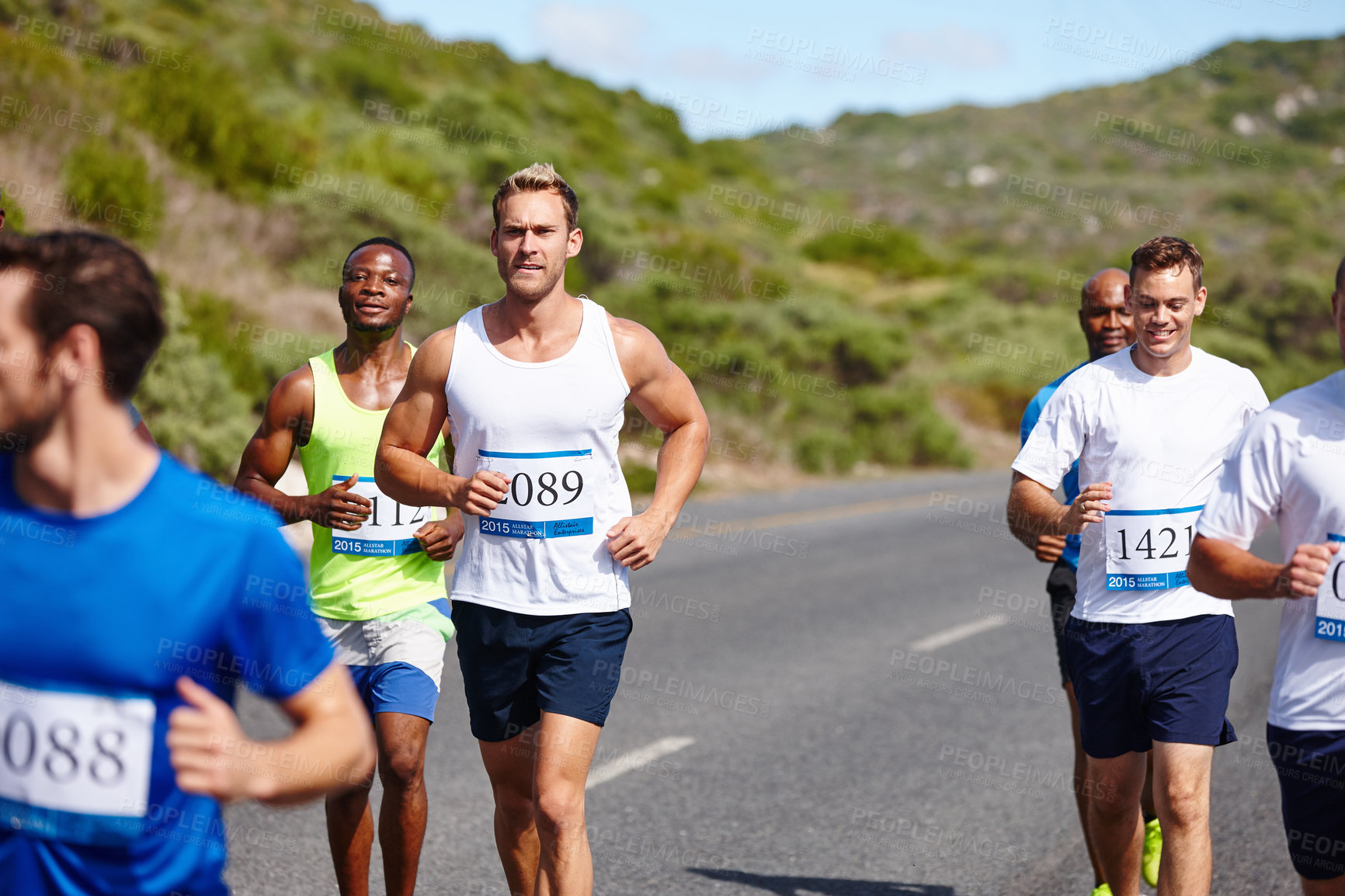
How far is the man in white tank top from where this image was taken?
3.89 metres

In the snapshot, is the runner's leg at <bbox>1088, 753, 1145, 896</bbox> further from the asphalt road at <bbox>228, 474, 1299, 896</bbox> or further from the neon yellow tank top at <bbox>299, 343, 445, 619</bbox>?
the neon yellow tank top at <bbox>299, 343, 445, 619</bbox>

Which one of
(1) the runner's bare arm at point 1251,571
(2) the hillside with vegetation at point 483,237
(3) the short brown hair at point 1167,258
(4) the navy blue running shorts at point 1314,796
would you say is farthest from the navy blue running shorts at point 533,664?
(2) the hillside with vegetation at point 483,237

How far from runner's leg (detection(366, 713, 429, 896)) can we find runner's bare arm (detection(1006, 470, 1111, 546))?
2004 millimetres

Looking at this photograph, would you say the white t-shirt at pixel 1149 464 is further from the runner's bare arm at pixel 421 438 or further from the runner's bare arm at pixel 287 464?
the runner's bare arm at pixel 287 464

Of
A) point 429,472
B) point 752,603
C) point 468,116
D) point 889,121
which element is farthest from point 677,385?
point 889,121

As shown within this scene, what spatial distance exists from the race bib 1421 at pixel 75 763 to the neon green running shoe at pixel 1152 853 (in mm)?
4015

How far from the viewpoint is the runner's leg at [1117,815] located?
4.20 m

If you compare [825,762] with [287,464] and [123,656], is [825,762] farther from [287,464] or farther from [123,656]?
[123,656]

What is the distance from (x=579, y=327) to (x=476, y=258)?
19377 millimetres

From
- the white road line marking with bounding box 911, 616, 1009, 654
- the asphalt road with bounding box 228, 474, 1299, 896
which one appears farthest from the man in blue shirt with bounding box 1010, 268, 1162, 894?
the white road line marking with bounding box 911, 616, 1009, 654

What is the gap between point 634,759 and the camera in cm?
662

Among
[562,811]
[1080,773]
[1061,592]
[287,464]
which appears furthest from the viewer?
[1061,592]

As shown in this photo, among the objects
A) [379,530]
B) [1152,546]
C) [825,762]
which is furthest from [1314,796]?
[825,762]

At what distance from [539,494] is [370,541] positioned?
79 cm
